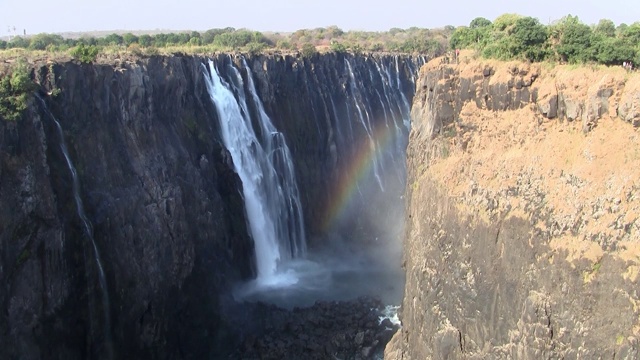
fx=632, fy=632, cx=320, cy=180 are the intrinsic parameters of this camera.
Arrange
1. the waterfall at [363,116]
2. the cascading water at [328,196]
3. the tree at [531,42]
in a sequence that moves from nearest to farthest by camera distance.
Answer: the tree at [531,42], the cascading water at [328,196], the waterfall at [363,116]

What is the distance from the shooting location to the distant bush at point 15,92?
2964 cm

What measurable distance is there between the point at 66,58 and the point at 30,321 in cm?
1504

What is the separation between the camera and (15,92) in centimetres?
3075

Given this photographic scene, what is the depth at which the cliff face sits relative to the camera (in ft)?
68.3

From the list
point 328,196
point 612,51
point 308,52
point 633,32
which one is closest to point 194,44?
point 308,52

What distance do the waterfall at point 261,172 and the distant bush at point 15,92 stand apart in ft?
57.2

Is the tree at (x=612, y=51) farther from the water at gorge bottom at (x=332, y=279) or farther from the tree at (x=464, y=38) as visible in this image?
the water at gorge bottom at (x=332, y=279)

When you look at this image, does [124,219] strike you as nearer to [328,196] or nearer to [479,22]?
[328,196]

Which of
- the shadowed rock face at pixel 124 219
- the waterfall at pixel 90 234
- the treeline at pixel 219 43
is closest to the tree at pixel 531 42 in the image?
the shadowed rock face at pixel 124 219

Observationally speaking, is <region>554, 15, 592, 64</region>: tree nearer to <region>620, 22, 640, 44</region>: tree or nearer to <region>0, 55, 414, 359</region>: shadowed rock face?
<region>620, 22, 640, 44</region>: tree

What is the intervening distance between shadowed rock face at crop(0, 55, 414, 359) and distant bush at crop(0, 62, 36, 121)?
0.53 m

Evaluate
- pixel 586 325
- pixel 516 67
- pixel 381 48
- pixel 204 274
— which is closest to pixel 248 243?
pixel 204 274

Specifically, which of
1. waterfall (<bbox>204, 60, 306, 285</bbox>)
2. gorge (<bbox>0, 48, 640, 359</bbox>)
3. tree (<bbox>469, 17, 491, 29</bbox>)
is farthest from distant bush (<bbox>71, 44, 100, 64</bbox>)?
tree (<bbox>469, 17, 491, 29</bbox>)

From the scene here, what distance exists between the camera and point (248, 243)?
1825 inches
